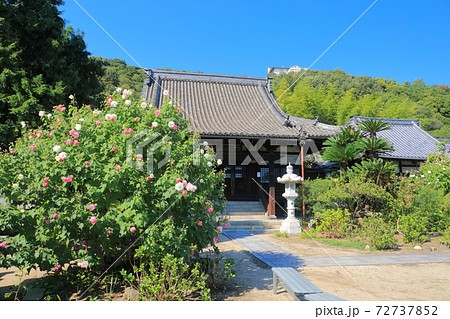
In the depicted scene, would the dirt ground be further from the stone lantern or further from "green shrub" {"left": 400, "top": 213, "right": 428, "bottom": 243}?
the stone lantern

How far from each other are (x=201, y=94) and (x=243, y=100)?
89.9 inches

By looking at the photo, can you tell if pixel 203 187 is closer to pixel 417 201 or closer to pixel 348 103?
pixel 417 201

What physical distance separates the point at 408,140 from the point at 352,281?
55.7 feet

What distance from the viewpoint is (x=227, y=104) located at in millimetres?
15914

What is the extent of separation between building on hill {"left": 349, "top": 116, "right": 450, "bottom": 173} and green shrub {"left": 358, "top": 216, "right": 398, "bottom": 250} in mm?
7727

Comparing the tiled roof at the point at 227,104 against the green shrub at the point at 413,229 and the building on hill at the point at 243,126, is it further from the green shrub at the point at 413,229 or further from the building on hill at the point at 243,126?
the green shrub at the point at 413,229

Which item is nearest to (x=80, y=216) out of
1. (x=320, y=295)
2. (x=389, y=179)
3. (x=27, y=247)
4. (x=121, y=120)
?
(x=27, y=247)

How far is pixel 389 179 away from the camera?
9.95 m

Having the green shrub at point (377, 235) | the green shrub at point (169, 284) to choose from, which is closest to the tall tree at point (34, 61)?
the green shrub at point (169, 284)

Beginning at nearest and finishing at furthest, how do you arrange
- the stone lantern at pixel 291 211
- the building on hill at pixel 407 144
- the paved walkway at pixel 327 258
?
the paved walkway at pixel 327 258 < the stone lantern at pixel 291 211 < the building on hill at pixel 407 144

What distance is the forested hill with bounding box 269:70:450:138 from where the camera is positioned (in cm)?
2983

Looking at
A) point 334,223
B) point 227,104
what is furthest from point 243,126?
point 334,223

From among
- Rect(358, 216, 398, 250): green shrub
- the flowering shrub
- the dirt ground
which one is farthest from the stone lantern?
the flowering shrub

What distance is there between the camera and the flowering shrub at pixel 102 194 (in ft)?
12.7
